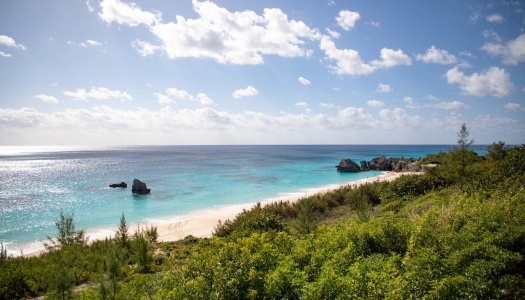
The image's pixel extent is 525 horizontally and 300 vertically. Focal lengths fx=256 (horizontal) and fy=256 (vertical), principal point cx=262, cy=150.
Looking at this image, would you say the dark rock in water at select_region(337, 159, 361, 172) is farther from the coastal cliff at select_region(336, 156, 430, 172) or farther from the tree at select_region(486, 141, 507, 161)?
the tree at select_region(486, 141, 507, 161)

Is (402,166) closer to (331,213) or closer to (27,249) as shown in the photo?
(331,213)

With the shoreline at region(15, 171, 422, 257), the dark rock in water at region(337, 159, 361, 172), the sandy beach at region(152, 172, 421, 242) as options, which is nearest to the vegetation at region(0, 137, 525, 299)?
the shoreline at region(15, 171, 422, 257)

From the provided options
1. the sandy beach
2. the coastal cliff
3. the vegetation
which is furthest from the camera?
the coastal cliff

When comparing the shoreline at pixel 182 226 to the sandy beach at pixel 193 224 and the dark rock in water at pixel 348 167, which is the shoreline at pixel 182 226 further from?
the dark rock in water at pixel 348 167

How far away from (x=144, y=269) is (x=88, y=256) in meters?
3.25

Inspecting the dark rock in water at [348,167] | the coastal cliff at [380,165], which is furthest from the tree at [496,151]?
the dark rock in water at [348,167]

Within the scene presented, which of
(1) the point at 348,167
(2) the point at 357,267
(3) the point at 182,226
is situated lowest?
(3) the point at 182,226

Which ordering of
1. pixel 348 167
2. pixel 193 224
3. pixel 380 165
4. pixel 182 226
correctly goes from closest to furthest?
pixel 182 226 → pixel 193 224 → pixel 348 167 → pixel 380 165

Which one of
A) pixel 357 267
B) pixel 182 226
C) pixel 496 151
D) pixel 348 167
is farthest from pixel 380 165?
pixel 357 267

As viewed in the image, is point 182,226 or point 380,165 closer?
point 182,226

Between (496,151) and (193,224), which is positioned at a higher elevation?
(496,151)

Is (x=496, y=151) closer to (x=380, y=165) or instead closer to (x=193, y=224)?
(x=380, y=165)

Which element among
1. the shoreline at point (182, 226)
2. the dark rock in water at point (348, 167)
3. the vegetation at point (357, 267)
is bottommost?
the shoreline at point (182, 226)

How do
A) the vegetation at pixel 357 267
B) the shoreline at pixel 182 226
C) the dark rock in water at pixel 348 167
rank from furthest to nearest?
1. the dark rock in water at pixel 348 167
2. the shoreline at pixel 182 226
3. the vegetation at pixel 357 267
